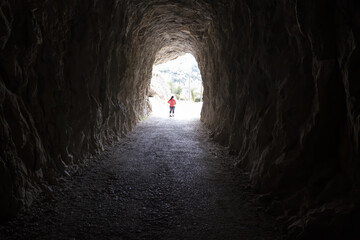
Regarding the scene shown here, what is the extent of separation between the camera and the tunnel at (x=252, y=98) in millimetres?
3438

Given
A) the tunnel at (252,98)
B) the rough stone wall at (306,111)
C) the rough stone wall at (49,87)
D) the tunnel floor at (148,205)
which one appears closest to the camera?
the rough stone wall at (306,111)

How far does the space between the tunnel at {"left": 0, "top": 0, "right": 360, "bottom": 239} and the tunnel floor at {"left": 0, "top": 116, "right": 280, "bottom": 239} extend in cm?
30

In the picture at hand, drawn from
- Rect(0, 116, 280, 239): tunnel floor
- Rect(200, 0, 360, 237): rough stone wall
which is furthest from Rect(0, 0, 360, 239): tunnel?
Rect(0, 116, 280, 239): tunnel floor

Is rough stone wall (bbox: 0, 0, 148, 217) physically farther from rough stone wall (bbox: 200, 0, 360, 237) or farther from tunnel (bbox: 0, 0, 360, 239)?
rough stone wall (bbox: 200, 0, 360, 237)

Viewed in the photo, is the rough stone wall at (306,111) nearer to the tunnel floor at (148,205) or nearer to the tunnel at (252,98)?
the tunnel at (252,98)

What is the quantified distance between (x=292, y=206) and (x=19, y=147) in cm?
439

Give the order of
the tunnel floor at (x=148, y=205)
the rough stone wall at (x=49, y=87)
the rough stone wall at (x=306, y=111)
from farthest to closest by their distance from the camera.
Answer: the rough stone wall at (x=49, y=87) < the tunnel floor at (x=148, y=205) < the rough stone wall at (x=306, y=111)

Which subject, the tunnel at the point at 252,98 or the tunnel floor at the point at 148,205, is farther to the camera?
the tunnel floor at the point at 148,205

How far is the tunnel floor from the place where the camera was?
392 cm

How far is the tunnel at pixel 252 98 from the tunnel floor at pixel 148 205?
30 cm

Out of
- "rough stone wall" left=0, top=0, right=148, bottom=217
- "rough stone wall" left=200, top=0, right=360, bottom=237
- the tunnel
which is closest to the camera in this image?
"rough stone wall" left=200, top=0, right=360, bottom=237

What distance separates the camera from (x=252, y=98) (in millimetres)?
6633

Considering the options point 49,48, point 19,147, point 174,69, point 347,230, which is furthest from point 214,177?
point 174,69

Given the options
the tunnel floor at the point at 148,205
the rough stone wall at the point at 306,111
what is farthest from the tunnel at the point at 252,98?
the tunnel floor at the point at 148,205
